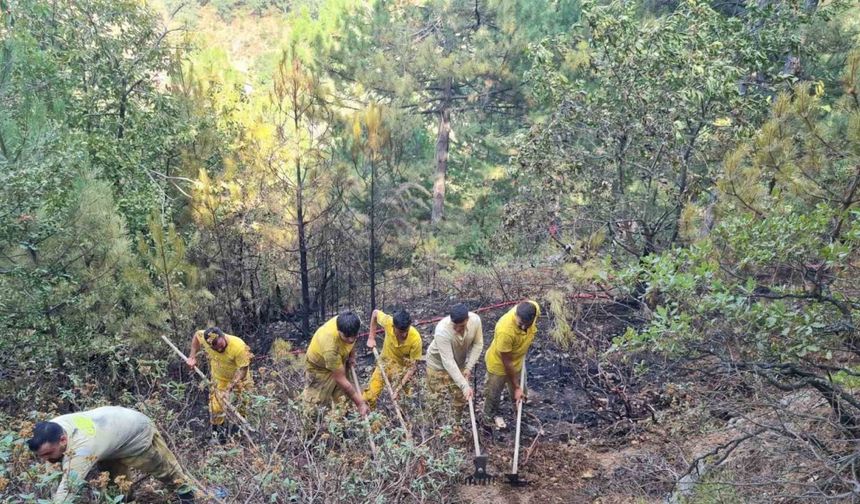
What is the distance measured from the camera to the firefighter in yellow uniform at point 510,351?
17.7ft

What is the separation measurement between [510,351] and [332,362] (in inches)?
63.3

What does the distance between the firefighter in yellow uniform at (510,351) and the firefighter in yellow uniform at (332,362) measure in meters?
1.29

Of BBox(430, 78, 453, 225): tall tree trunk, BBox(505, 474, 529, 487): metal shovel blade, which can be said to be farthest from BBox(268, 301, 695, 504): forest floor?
BBox(430, 78, 453, 225): tall tree trunk

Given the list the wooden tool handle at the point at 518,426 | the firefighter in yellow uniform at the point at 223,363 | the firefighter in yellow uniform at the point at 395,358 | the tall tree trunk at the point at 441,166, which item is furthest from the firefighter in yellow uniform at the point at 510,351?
the tall tree trunk at the point at 441,166

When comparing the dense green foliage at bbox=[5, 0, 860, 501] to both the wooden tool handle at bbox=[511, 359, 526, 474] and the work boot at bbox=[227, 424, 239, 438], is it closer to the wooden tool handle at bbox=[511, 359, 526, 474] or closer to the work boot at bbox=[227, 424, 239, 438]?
the work boot at bbox=[227, 424, 239, 438]

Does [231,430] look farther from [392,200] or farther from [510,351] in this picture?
[392,200]

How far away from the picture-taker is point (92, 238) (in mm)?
6473

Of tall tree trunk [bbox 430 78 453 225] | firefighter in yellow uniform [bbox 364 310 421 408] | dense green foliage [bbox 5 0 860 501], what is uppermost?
dense green foliage [bbox 5 0 860 501]

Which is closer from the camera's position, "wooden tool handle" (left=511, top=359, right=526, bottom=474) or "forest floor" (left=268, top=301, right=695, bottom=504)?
"forest floor" (left=268, top=301, right=695, bottom=504)

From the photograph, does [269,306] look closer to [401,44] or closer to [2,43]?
[2,43]

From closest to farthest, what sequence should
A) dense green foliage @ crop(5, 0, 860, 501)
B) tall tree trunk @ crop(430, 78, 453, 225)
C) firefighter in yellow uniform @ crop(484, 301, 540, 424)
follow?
1. dense green foliage @ crop(5, 0, 860, 501)
2. firefighter in yellow uniform @ crop(484, 301, 540, 424)
3. tall tree trunk @ crop(430, 78, 453, 225)

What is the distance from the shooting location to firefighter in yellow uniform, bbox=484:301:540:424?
5.39 meters

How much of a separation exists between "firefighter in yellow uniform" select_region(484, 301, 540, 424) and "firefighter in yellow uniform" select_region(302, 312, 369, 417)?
129cm

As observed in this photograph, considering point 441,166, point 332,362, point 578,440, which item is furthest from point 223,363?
point 441,166
